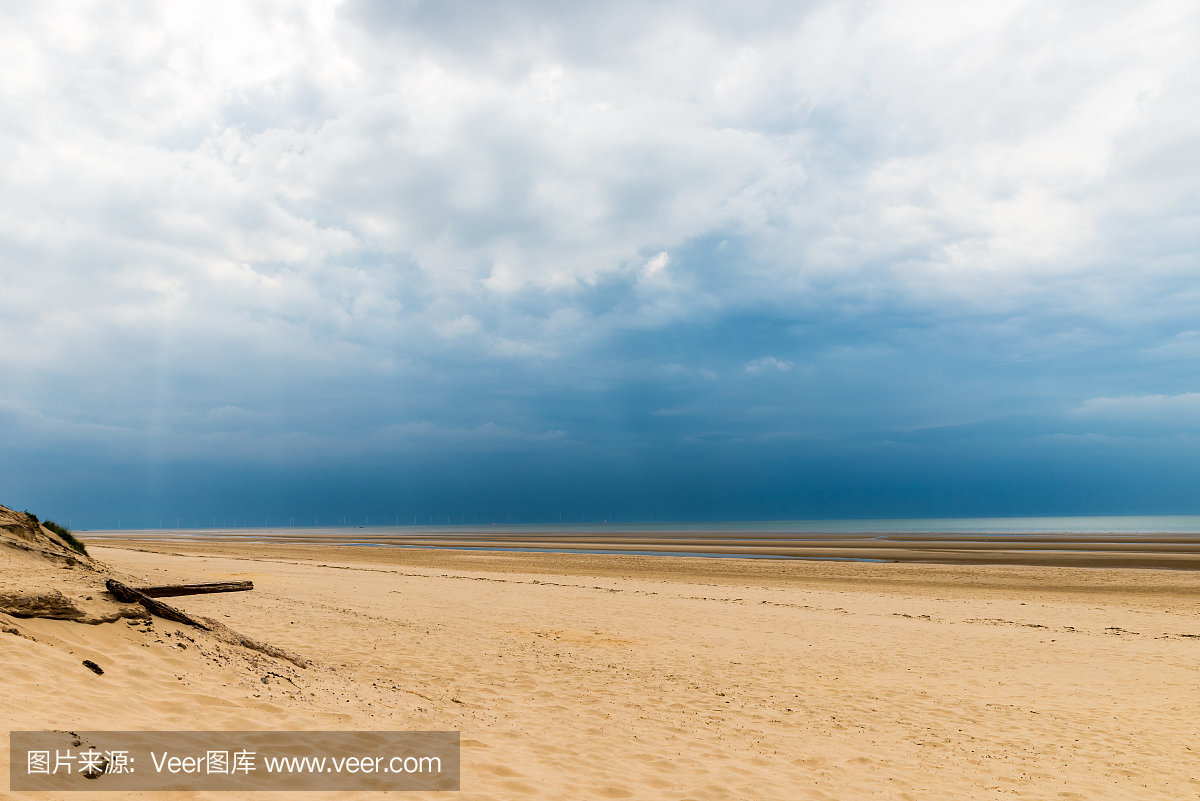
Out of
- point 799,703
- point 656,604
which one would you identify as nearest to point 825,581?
point 656,604

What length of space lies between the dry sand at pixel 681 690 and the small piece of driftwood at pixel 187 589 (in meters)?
0.47

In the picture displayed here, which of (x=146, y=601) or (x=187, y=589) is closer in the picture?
(x=146, y=601)

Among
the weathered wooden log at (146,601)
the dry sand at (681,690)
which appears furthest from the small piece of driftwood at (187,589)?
the weathered wooden log at (146,601)

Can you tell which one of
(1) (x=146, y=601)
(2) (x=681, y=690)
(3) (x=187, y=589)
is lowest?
(2) (x=681, y=690)

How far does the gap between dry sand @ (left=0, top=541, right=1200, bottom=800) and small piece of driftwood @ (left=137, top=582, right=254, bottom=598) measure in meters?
0.47

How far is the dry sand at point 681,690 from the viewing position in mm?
7414

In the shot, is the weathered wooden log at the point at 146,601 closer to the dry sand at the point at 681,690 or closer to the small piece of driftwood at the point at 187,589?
the dry sand at the point at 681,690

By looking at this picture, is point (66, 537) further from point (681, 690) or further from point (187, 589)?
point (681, 690)

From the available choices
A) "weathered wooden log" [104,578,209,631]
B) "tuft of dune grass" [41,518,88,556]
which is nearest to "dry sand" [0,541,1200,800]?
"weathered wooden log" [104,578,209,631]

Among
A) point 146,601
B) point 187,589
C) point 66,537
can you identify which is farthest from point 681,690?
point 66,537

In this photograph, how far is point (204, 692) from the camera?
8016 mm

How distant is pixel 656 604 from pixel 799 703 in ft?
39.9

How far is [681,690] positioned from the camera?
11.4 metres

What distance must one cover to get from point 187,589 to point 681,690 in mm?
12866
